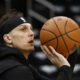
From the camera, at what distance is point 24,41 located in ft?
15.3

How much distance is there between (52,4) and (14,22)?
5698 millimetres

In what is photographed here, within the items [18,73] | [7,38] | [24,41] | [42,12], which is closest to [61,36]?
[24,41]

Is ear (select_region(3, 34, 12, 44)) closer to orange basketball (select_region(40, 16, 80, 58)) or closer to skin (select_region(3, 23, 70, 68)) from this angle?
skin (select_region(3, 23, 70, 68))

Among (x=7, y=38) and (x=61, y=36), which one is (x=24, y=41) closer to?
(x=7, y=38)

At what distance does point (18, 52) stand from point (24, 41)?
32 cm

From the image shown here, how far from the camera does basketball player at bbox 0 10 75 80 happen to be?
4.11 m

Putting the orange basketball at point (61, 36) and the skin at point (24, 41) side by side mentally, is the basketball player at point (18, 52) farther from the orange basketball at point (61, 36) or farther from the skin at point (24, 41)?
the orange basketball at point (61, 36)

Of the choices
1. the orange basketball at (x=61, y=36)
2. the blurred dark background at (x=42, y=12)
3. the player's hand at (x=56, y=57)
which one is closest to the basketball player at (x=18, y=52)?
the player's hand at (x=56, y=57)

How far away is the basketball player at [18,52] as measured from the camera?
13.5 feet

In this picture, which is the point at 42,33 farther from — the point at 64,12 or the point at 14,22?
the point at 64,12

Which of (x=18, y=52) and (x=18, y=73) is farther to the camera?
(x=18, y=52)

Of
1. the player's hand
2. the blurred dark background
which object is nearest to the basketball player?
the player's hand

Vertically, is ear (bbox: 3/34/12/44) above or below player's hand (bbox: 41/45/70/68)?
above

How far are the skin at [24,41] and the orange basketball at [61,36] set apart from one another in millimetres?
225
